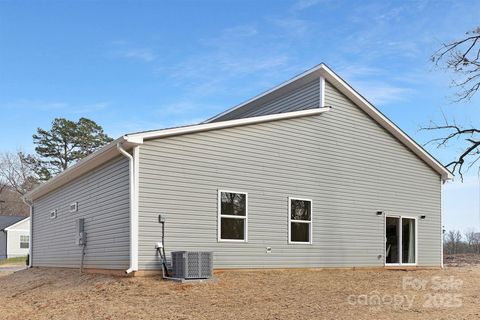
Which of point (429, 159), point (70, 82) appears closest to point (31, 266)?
point (70, 82)

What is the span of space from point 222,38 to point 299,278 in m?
8.58

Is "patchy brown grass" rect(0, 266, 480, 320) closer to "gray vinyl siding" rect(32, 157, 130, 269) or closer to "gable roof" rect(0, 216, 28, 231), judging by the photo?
"gray vinyl siding" rect(32, 157, 130, 269)

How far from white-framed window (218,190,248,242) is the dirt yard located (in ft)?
3.15

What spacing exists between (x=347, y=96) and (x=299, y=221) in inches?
167

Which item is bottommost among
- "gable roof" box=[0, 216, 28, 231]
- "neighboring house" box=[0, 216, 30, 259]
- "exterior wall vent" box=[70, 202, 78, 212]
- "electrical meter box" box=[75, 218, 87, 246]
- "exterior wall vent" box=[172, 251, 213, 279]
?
"neighboring house" box=[0, 216, 30, 259]

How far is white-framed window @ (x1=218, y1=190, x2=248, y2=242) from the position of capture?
41.5 feet

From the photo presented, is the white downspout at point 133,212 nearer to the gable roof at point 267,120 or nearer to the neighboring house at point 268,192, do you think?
the neighboring house at point 268,192

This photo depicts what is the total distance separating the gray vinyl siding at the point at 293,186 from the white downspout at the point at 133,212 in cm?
14

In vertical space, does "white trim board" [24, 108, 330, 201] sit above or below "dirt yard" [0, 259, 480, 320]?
above

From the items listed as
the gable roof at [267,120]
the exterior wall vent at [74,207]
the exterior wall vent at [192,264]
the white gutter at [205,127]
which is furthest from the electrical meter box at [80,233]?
the white gutter at [205,127]

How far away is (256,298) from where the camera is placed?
9.37m

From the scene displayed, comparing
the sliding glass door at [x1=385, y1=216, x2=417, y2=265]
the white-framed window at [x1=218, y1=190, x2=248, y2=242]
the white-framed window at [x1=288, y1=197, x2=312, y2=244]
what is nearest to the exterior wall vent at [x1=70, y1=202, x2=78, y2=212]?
the white-framed window at [x1=218, y1=190, x2=248, y2=242]

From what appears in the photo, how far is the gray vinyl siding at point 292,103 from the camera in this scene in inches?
602

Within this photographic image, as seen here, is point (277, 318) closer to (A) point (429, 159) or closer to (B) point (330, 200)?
(B) point (330, 200)
